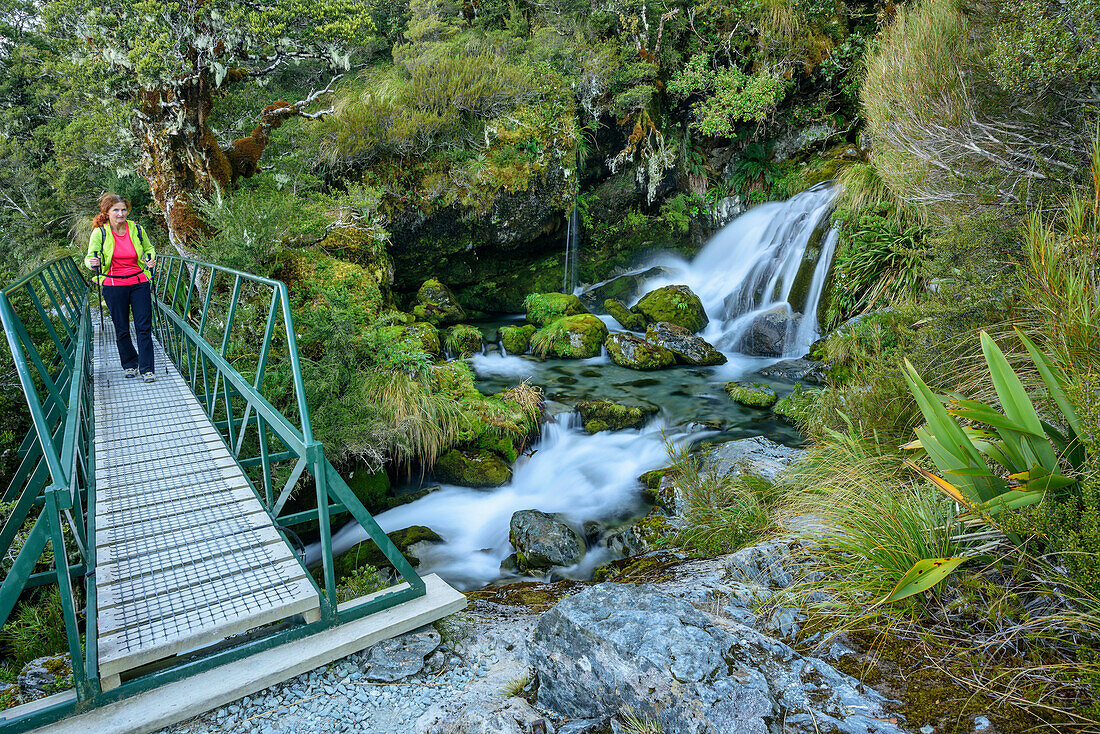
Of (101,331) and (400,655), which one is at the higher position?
(101,331)

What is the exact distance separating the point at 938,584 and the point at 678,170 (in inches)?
519

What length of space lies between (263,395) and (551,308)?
285 inches

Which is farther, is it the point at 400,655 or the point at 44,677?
the point at 44,677

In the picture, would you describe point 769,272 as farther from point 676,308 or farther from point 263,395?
point 263,395

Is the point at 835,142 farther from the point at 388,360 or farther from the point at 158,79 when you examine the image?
the point at 158,79

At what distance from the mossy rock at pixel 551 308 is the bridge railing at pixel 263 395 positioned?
5468 mm

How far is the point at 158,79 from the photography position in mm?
7340

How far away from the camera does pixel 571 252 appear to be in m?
13.5

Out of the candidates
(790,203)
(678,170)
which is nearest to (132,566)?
(790,203)

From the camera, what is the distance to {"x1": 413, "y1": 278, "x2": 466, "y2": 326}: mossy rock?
36.8 feet

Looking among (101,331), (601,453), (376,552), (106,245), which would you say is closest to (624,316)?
(601,453)

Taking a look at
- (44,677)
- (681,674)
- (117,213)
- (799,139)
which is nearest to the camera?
(681,674)

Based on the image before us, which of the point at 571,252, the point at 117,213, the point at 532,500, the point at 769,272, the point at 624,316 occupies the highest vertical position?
the point at 117,213

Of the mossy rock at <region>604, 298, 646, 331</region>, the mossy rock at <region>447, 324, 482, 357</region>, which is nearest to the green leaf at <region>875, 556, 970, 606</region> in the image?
the mossy rock at <region>447, 324, 482, 357</region>
